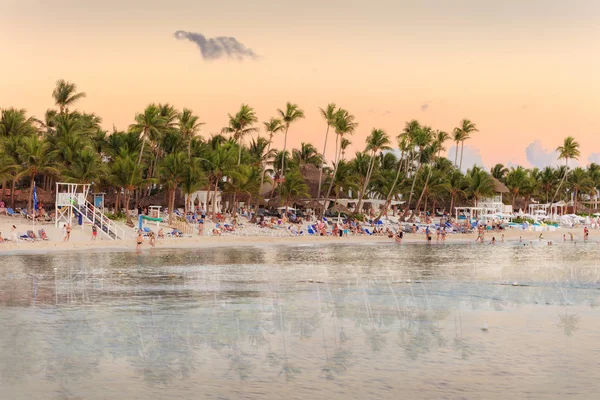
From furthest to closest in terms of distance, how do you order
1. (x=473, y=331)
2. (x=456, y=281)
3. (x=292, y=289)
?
(x=456, y=281) < (x=292, y=289) < (x=473, y=331)

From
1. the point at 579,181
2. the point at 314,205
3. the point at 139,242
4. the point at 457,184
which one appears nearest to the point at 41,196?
the point at 139,242

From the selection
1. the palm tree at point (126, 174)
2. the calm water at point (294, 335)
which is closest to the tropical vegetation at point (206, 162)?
the palm tree at point (126, 174)

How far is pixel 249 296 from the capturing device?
20.0 m

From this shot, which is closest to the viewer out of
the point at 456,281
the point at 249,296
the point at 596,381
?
the point at 596,381

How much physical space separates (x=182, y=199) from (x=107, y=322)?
50549 mm

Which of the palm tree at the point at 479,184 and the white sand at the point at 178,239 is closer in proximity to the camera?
the white sand at the point at 178,239

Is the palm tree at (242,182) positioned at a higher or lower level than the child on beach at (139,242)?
higher

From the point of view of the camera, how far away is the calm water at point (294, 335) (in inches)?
414

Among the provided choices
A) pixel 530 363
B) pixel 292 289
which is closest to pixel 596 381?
pixel 530 363

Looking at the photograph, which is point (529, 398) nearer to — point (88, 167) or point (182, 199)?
point (88, 167)

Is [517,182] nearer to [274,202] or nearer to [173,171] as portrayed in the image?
[274,202]

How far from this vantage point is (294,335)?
14.3 m

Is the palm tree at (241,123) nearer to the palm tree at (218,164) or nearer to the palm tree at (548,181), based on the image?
the palm tree at (218,164)

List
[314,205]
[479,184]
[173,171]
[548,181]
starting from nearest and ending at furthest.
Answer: [173,171]
[314,205]
[479,184]
[548,181]
